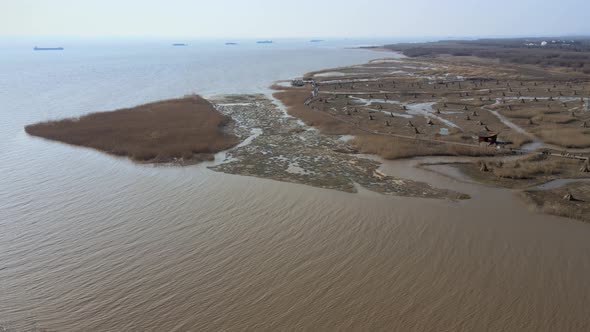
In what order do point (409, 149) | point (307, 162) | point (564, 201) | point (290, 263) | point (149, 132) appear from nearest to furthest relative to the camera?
point (290, 263)
point (564, 201)
point (307, 162)
point (409, 149)
point (149, 132)

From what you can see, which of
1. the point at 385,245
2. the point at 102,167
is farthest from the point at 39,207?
the point at 385,245

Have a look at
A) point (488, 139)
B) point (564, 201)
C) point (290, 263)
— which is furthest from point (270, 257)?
point (488, 139)

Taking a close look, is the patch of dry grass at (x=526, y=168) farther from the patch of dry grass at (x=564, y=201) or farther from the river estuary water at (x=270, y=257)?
the river estuary water at (x=270, y=257)

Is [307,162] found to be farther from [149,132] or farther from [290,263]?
[149,132]

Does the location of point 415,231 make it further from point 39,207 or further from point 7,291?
point 39,207

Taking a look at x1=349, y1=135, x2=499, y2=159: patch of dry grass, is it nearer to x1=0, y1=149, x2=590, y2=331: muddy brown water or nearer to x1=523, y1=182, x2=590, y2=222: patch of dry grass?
x1=0, y1=149, x2=590, y2=331: muddy brown water

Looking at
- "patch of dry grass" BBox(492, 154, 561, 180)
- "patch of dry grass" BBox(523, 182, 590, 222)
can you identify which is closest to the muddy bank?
"patch of dry grass" BBox(523, 182, 590, 222)
